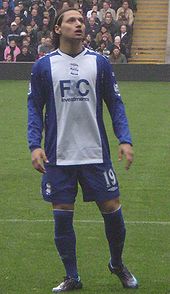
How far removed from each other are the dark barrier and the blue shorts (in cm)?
2227

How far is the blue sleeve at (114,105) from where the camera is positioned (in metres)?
7.51

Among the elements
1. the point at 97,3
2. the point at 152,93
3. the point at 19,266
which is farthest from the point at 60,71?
the point at 97,3

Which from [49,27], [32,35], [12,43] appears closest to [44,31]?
[49,27]

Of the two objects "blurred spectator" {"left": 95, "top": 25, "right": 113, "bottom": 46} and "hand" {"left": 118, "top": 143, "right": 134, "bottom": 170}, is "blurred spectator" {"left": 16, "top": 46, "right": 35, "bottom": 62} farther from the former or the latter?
"hand" {"left": 118, "top": 143, "right": 134, "bottom": 170}

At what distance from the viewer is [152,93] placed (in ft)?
87.4

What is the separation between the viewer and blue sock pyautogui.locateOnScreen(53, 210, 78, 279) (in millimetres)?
7516

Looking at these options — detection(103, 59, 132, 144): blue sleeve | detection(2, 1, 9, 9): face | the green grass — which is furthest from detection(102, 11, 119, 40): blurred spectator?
detection(103, 59, 132, 144): blue sleeve

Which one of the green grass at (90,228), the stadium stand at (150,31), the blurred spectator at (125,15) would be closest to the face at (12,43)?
the blurred spectator at (125,15)

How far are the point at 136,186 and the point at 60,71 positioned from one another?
6.01m

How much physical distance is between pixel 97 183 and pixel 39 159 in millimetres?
492

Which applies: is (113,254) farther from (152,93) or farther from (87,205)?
(152,93)

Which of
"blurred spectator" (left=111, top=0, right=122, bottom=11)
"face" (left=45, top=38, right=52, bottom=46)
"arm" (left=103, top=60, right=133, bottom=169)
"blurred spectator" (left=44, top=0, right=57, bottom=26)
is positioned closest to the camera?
"arm" (left=103, top=60, right=133, bottom=169)

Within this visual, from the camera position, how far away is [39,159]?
7316 mm

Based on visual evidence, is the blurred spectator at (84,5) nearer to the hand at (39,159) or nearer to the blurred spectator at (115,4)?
the blurred spectator at (115,4)
